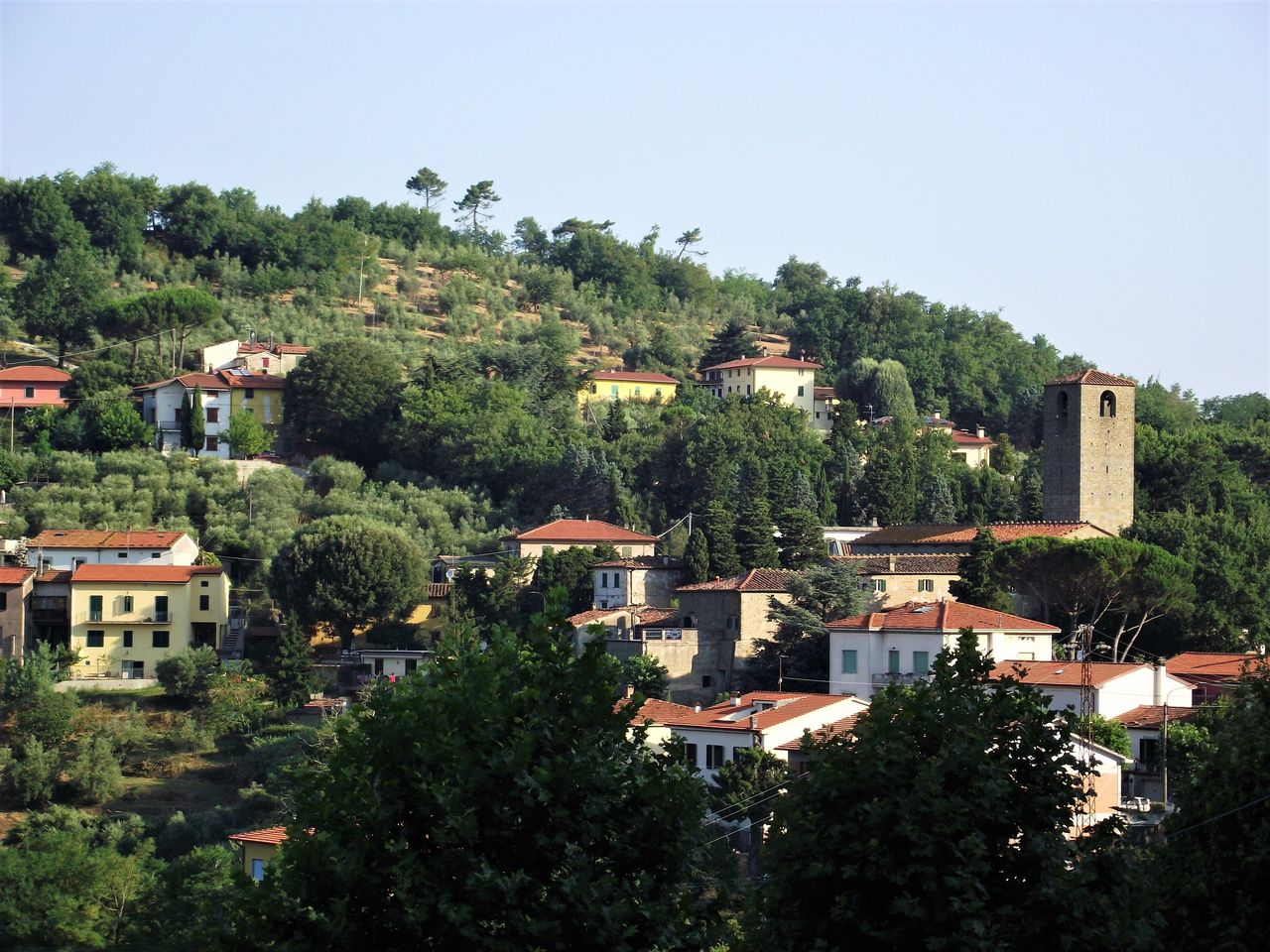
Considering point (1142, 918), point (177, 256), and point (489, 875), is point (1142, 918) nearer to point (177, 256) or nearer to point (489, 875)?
point (489, 875)

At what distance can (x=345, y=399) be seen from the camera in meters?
66.4

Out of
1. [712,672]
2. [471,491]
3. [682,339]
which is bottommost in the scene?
[712,672]

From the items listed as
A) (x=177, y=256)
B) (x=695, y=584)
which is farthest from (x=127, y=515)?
(x=177, y=256)

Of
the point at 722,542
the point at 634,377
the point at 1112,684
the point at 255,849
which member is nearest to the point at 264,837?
the point at 255,849

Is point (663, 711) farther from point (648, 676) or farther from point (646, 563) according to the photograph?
point (646, 563)

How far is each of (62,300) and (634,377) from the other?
22851 millimetres

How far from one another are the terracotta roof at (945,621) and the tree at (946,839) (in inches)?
979

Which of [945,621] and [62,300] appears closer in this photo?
[945,621]

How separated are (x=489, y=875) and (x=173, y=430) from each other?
2085 inches

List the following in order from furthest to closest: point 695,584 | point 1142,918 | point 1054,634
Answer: point 695,584 < point 1054,634 < point 1142,918

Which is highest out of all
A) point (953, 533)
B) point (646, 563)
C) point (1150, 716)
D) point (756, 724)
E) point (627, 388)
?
point (627, 388)

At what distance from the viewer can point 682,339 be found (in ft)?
302

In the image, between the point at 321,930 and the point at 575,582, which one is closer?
the point at 321,930

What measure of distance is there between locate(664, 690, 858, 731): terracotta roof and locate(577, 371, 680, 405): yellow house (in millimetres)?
34396
